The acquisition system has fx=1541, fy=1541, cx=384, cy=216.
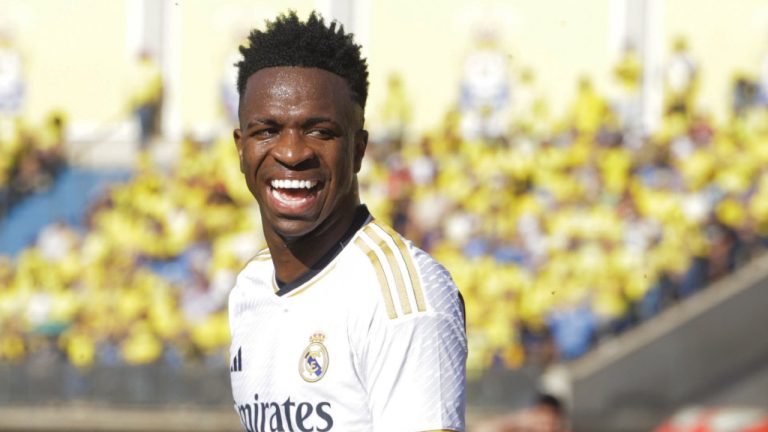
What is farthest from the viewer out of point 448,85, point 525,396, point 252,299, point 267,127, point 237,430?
point 448,85

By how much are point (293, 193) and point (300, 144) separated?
10 cm

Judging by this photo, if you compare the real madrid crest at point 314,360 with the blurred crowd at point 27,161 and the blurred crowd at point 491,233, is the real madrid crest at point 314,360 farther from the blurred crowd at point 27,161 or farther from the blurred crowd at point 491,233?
the blurred crowd at point 27,161

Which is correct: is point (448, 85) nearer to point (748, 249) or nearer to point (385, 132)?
point (385, 132)

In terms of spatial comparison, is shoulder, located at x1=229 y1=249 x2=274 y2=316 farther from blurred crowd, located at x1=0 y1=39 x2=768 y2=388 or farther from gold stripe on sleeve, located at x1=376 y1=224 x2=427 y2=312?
blurred crowd, located at x1=0 y1=39 x2=768 y2=388

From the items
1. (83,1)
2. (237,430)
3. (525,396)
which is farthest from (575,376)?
(83,1)

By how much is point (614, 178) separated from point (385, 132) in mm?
2695

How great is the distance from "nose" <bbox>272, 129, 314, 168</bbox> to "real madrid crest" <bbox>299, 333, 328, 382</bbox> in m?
0.32

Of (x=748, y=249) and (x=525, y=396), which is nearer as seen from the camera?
(x=525, y=396)

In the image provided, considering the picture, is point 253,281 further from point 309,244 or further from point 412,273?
point 412,273

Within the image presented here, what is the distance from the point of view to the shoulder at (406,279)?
2713 millimetres

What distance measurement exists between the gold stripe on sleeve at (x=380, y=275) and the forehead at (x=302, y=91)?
26 centimetres

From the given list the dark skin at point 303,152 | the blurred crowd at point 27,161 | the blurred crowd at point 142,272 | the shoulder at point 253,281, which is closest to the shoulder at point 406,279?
the dark skin at point 303,152

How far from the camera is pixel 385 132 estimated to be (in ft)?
52.3

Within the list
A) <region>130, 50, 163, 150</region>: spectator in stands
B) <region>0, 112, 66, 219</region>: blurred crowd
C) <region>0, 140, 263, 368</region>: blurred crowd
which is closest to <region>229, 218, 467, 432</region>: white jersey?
<region>0, 140, 263, 368</region>: blurred crowd
